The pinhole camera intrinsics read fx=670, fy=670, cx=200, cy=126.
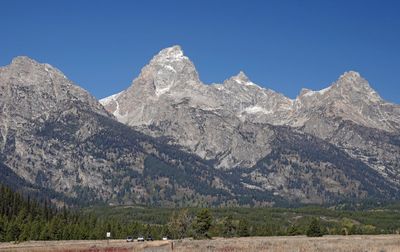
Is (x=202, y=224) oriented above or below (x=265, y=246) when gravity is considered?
above

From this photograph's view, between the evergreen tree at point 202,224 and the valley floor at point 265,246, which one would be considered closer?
the valley floor at point 265,246

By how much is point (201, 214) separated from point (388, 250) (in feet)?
401

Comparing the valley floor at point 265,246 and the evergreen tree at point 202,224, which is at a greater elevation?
the evergreen tree at point 202,224

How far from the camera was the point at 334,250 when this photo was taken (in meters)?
77.3

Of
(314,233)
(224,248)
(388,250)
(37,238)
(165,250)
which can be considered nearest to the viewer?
(388,250)

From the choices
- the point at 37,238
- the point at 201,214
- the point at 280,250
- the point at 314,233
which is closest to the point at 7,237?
the point at 37,238

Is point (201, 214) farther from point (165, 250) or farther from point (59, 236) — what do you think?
point (165, 250)

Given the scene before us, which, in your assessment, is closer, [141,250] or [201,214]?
[141,250]

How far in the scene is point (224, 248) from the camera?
91188mm

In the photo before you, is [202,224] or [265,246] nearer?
[265,246]

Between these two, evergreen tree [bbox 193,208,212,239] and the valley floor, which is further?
Answer: evergreen tree [bbox 193,208,212,239]

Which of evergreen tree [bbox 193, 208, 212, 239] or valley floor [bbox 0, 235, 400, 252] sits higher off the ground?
evergreen tree [bbox 193, 208, 212, 239]

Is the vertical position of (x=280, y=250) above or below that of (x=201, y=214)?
below

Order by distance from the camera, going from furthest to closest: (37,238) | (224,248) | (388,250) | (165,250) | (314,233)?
(37,238) < (314,233) < (224,248) < (165,250) < (388,250)
